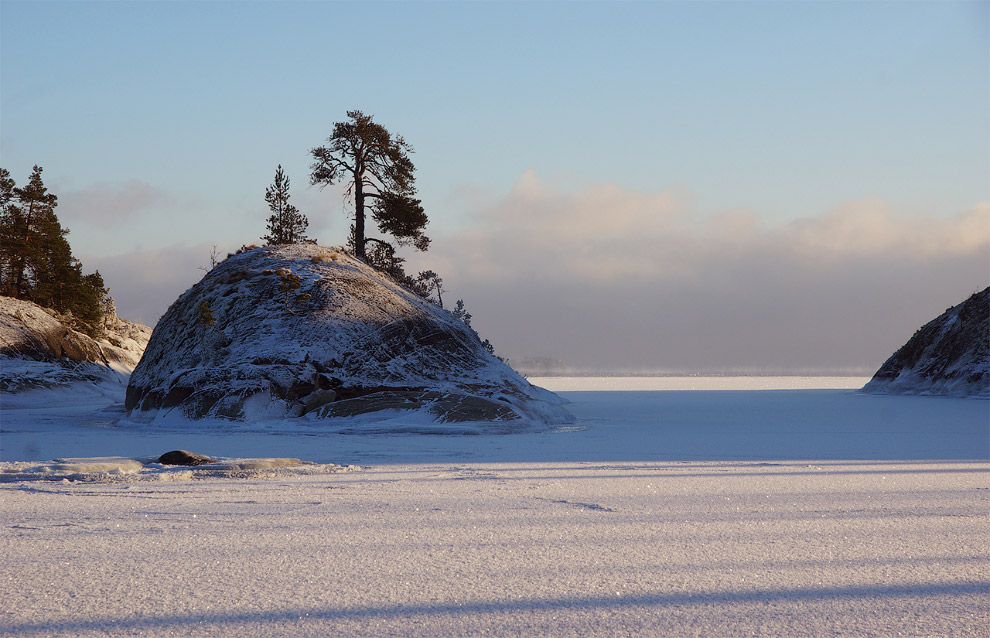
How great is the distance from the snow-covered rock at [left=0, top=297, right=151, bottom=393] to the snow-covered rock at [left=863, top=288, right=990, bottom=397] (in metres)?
30.6

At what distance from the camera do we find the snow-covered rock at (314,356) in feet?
48.3

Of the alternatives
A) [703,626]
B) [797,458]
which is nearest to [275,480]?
[703,626]

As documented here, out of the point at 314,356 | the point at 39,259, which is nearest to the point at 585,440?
the point at 314,356

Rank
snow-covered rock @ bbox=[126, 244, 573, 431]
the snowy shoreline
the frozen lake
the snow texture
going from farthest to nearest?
snow-covered rock @ bbox=[126, 244, 573, 431]
the frozen lake
the snow texture
the snowy shoreline

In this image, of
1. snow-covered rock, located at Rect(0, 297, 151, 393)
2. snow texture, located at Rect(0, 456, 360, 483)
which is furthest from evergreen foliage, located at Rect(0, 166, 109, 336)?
snow texture, located at Rect(0, 456, 360, 483)

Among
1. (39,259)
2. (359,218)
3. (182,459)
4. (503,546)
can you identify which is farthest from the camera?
(39,259)

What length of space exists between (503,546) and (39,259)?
45.5 meters

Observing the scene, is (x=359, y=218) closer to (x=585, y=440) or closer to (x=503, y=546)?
(x=585, y=440)

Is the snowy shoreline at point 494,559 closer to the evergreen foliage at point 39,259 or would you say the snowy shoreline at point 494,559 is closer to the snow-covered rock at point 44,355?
the snow-covered rock at point 44,355

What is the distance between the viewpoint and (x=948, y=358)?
28359 millimetres

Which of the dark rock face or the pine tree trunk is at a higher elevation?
the pine tree trunk

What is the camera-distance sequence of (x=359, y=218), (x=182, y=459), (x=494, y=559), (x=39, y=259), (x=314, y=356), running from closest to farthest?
(x=494, y=559) < (x=182, y=459) < (x=314, y=356) < (x=359, y=218) < (x=39, y=259)

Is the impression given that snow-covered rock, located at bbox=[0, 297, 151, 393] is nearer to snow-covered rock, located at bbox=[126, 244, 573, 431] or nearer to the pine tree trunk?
snow-covered rock, located at bbox=[126, 244, 573, 431]

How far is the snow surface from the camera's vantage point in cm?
300
